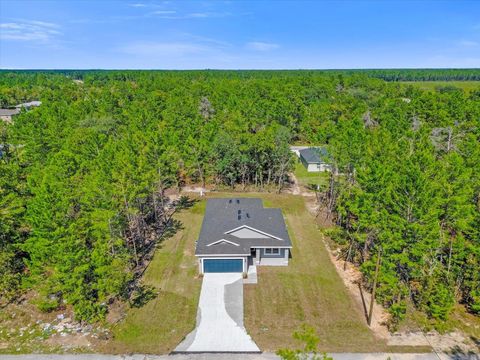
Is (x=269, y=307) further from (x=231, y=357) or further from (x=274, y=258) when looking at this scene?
(x=274, y=258)

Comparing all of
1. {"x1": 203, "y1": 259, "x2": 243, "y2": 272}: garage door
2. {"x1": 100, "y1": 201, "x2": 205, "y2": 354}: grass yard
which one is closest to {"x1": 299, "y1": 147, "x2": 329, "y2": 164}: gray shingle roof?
{"x1": 100, "y1": 201, "x2": 205, "y2": 354}: grass yard

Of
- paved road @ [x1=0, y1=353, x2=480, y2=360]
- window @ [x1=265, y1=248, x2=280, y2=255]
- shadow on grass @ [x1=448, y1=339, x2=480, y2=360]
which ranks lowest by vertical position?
paved road @ [x1=0, y1=353, x2=480, y2=360]

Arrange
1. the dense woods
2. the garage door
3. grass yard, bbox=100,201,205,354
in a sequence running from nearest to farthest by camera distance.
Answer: grass yard, bbox=100,201,205,354 → the dense woods → the garage door

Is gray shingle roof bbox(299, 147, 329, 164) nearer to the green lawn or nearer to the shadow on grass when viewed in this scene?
the green lawn

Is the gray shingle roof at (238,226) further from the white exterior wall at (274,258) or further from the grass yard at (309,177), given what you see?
the grass yard at (309,177)

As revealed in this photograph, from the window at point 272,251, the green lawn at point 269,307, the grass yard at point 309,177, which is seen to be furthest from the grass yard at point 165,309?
the grass yard at point 309,177

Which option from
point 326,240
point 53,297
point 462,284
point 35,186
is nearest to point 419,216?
point 462,284

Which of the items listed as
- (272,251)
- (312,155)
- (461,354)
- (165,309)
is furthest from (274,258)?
(312,155)

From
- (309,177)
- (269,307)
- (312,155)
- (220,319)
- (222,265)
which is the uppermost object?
(312,155)

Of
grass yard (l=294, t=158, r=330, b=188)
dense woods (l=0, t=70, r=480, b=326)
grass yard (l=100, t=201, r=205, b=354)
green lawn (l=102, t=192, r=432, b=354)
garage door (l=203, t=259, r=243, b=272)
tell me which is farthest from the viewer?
grass yard (l=294, t=158, r=330, b=188)
